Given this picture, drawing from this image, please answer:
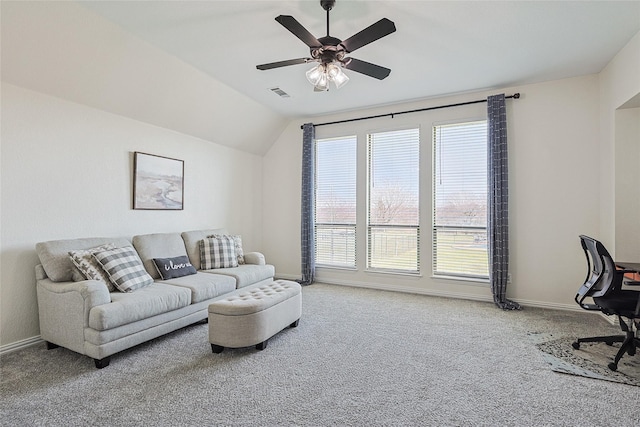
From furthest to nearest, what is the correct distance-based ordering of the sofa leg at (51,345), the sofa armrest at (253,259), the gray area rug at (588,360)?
the sofa armrest at (253,259)
the sofa leg at (51,345)
the gray area rug at (588,360)

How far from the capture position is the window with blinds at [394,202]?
503 centimetres

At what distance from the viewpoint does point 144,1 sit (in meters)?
2.61

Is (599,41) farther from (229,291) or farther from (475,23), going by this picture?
(229,291)

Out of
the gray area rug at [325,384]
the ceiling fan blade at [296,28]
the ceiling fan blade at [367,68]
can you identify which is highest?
the ceiling fan blade at [296,28]

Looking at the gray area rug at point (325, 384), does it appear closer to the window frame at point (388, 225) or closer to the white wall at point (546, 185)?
the white wall at point (546, 185)

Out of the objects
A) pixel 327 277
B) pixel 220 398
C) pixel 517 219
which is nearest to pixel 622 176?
pixel 517 219

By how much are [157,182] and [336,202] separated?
283 centimetres

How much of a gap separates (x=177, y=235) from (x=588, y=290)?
4.57 metres

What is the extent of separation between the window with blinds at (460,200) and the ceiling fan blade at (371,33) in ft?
9.27

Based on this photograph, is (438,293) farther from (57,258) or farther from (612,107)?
(57,258)

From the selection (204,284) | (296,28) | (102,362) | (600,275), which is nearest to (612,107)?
(600,275)

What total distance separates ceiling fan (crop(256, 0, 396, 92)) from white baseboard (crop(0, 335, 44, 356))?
3.32 metres

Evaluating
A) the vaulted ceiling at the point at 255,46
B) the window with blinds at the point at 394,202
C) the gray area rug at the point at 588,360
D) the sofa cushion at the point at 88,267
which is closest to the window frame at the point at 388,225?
the window with blinds at the point at 394,202

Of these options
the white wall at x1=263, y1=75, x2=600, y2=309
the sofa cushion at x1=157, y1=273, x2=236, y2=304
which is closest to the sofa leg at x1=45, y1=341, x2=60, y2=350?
the sofa cushion at x1=157, y1=273, x2=236, y2=304
